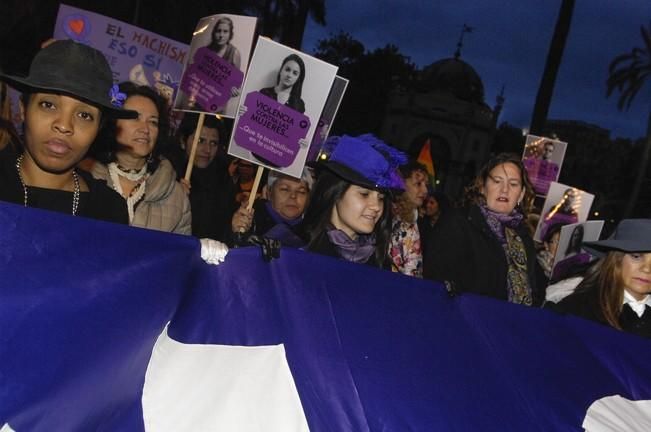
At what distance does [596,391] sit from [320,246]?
4.21ft

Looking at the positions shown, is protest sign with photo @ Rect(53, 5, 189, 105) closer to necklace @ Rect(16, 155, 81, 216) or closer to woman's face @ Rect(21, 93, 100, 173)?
necklace @ Rect(16, 155, 81, 216)

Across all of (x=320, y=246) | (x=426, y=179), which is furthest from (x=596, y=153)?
(x=320, y=246)

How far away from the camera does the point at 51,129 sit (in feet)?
7.01

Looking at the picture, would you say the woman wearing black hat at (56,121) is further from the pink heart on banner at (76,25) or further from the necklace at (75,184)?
the pink heart on banner at (76,25)

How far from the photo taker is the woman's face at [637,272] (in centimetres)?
315

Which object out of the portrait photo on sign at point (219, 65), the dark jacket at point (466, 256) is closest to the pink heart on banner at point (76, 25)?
the portrait photo on sign at point (219, 65)

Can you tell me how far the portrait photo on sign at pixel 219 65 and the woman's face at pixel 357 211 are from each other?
1502mm

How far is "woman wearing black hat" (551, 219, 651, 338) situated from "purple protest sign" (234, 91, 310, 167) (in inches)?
66.1

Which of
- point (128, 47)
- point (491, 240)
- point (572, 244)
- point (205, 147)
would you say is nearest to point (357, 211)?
point (491, 240)

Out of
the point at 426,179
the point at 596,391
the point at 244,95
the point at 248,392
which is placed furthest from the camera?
the point at 426,179

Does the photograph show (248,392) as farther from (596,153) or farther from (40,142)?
(596,153)

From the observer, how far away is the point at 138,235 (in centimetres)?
206

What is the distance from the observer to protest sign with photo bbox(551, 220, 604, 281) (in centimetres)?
519

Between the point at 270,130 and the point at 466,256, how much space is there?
1.33 metres
